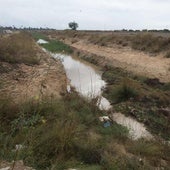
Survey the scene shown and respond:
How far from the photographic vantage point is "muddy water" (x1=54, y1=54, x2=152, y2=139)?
1175 cm

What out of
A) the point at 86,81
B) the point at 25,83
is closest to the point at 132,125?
the point at 25,83

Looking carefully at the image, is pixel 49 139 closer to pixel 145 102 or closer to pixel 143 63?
pixel 145 102

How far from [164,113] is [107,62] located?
54.0 ft

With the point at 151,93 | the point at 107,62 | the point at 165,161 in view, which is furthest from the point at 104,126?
the point at 107,62

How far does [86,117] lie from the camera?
441 inches

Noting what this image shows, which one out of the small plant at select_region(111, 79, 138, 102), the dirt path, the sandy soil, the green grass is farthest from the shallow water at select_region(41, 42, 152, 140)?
the dirt path

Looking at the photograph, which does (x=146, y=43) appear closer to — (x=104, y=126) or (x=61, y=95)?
(x=61, y=95)

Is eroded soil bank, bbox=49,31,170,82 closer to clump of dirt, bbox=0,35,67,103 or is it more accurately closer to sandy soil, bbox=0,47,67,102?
clump of dirt, bbox=0,35,67,103

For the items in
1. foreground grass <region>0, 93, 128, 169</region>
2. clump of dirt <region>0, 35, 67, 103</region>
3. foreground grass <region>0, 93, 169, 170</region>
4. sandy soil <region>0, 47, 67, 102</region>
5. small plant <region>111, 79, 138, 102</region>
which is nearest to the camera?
foreground grass <region>0, 93, 128, 169</region>

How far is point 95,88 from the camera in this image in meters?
20.2

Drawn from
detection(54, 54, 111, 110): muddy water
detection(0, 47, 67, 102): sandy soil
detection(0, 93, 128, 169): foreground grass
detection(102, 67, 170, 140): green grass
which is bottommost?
detection(54, 54, 111, 110): muddy water

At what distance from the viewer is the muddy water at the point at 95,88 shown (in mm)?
11748

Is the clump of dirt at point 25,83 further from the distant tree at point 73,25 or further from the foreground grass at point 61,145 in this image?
the distant tree at point 73,25

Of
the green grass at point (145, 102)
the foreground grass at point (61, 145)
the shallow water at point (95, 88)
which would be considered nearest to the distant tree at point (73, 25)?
the shallow water at point (95, 88)
